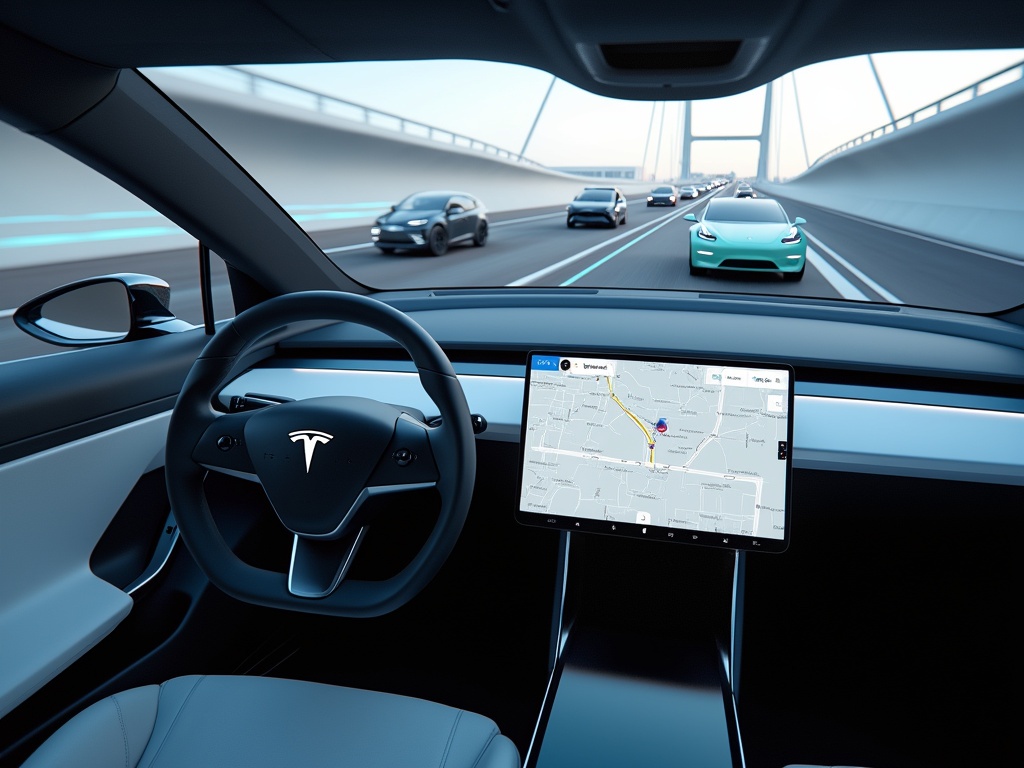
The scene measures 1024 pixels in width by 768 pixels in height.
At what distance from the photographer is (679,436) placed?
2127 millimetres

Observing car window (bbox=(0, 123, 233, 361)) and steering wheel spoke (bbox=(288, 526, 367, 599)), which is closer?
steering wheel spoke (bbox=(288, 526, 367, 599))

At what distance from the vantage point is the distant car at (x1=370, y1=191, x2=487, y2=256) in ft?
22.2

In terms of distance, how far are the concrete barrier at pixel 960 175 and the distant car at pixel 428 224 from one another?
310 inches

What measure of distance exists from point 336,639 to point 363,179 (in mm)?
17264

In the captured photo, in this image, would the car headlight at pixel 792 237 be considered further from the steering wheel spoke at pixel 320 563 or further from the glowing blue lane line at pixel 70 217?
the steering wheel spoke at pixel 320 563

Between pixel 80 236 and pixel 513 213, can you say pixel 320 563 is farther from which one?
pixel 513 213

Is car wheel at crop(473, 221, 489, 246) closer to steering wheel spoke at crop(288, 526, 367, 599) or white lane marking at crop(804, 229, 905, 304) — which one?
white lane marking at crop(804, 229, 905, 304)

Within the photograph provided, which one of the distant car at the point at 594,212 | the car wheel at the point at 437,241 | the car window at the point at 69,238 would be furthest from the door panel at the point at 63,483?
the distant car at the point at 594,212

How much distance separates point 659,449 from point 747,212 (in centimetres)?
405

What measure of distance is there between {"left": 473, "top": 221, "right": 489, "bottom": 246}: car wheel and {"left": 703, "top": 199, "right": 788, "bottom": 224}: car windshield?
129 inches

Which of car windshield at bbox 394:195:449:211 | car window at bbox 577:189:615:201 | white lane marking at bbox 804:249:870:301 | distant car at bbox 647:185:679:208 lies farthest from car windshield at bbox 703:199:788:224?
distant car at bbox 647:185:679:208

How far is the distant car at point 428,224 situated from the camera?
22.2 feet

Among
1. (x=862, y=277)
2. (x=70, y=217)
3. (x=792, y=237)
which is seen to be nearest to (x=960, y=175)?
(x=862, y=277)

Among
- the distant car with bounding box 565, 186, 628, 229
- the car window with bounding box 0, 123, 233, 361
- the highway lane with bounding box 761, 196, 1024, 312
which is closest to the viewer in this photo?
the car window with bounding box 0, 123, 233, 361
